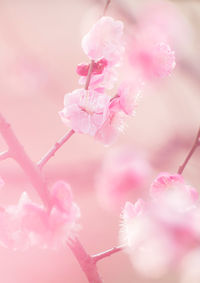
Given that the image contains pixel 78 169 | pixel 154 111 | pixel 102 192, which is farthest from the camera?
pixel 154 111

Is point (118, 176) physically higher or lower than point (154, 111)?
higher

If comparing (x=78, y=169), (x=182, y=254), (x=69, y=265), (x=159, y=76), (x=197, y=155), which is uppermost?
(x=159, y=76)

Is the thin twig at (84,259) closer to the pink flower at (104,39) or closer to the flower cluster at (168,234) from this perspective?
the flower cluster at (168,234)

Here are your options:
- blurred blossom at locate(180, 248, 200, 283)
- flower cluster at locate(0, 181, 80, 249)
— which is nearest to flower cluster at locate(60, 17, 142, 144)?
flower cluster at locate(0, 181, 80, 249)

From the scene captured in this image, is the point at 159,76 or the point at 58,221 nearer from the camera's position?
the point at 58,221

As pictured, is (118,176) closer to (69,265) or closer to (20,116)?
(69,265)

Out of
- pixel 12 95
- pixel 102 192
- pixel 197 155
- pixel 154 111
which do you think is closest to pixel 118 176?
pixel 102 192

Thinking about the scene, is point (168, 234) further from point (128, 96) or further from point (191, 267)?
point (128, 96)

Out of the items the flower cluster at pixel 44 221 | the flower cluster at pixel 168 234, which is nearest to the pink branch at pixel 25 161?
the flower cluster at pixel 44 221
